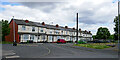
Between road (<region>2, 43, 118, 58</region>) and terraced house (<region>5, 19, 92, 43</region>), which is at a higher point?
terraced house (<region>5, 19, 92, 43</region>)

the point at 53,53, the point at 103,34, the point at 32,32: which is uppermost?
the point at 32,32

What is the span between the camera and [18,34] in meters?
38.0

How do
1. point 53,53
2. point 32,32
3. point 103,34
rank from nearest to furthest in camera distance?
point 53,53, point 32,32, point 103,34

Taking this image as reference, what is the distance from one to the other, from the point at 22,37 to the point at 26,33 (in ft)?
6.88

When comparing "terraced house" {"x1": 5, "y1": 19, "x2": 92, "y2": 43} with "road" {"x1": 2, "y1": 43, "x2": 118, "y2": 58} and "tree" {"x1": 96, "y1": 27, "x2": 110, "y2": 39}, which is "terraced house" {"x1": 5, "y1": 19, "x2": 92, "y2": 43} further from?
"tree" {"x1": 96, "y1": 27, "x2": 110, "y2": 39}

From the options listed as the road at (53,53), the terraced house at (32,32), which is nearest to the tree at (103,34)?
the terraced house at (32,32)

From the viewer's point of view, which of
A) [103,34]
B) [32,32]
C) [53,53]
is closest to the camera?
[53,53]

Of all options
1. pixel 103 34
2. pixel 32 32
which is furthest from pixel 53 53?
pixel 103 34

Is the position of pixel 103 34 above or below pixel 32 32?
below

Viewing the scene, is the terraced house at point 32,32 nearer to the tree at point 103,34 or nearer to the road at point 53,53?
the road at point 53,53

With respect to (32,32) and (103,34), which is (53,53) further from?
(103,34)

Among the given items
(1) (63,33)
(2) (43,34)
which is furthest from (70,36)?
(2) (43,34)

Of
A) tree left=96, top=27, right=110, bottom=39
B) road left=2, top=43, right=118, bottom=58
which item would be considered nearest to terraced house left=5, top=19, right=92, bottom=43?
road left=2, top=43, right=118, bottom=58

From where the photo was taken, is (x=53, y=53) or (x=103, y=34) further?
(x=103, y=34)
